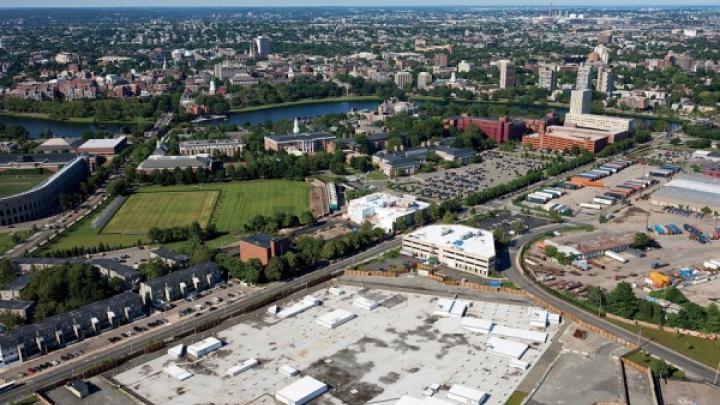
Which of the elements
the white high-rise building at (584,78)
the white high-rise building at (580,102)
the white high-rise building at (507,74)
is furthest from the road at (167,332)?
the white high-rise building at (507,74)

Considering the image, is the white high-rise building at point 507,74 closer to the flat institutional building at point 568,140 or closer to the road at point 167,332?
the flat institutional building at point 568,140

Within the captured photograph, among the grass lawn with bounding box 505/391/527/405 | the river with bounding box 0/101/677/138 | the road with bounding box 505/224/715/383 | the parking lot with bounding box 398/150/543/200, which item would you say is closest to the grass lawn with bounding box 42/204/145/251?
the parking lot with bounding box 398/150/543/200

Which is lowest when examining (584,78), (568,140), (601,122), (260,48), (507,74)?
(568,140)

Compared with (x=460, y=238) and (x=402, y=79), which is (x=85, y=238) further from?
(x=402, y=79)

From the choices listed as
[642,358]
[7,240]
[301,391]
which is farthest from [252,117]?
[642,358]

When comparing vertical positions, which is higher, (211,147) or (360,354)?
(211,147)

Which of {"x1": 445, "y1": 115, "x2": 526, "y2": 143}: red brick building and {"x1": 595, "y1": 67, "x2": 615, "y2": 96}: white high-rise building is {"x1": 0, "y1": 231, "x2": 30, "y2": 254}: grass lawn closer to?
{"x1": 445, "y1": 115, "x2": 526, "y2": 143}: red brick building

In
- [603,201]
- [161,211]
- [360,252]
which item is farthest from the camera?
[603,201]
